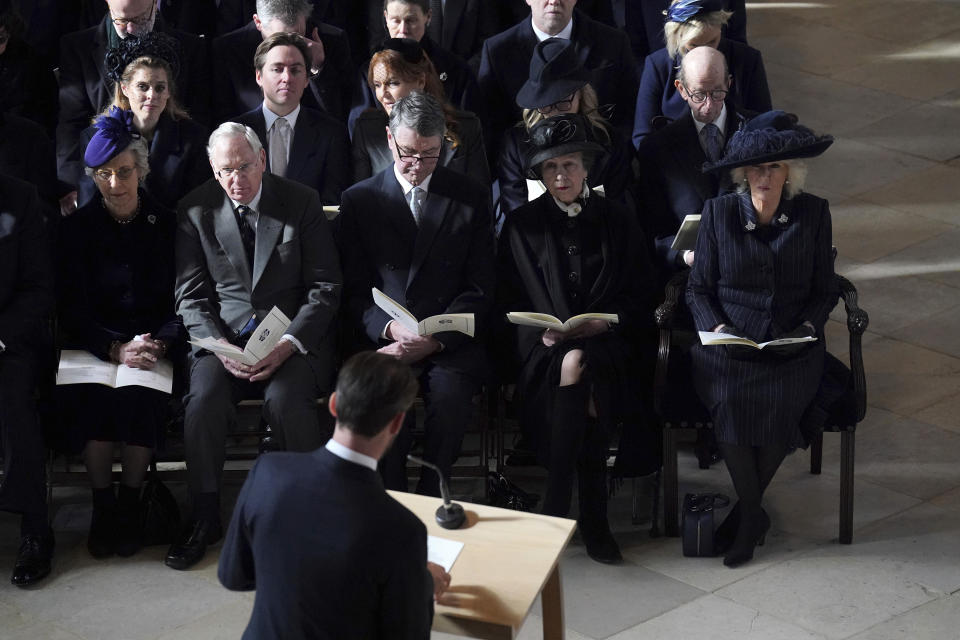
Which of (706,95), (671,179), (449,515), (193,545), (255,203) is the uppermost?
(706,95)

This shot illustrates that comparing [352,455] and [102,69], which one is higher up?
[102,69]

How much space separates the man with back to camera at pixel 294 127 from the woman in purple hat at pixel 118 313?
2.40 ft

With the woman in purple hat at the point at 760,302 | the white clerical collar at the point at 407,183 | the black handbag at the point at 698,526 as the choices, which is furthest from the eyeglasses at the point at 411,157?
the black handbag at the point at 698,526

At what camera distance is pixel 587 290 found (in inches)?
225

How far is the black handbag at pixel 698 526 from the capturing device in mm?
5367

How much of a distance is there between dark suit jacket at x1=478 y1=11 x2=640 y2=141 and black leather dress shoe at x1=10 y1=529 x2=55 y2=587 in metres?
2.86

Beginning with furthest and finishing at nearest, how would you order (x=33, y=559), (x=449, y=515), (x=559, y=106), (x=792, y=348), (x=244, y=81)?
(x=244, y=81) < (x=559, y=106) < (x=792, y=348) < (x=33, y=559) < (x=449, y=515)

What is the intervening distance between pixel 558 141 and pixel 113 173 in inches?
66.8

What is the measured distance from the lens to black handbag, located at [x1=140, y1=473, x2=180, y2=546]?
555 centimetres

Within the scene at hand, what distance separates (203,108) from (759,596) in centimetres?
348

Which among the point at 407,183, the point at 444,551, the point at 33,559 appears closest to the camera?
the point at 444,551

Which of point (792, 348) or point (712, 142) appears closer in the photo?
point (792, 348)

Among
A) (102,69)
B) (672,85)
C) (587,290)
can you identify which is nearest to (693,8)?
(672,85)

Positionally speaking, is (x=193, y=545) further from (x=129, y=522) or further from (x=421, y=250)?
A: (x=421, y=250)
